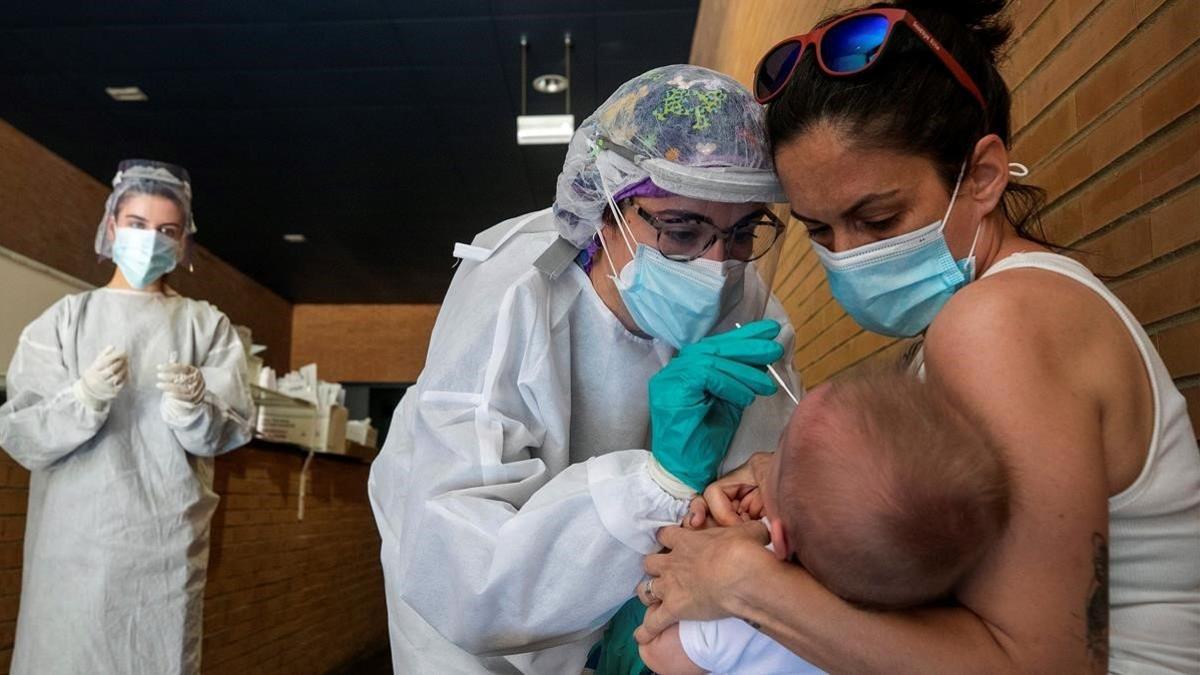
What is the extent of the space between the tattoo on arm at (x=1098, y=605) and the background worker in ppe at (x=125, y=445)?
2.74 meters

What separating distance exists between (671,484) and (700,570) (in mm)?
185

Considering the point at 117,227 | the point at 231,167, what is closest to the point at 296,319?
the point at 231,167

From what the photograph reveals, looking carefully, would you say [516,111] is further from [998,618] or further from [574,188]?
[998,618]

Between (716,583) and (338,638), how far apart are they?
545 centimetres

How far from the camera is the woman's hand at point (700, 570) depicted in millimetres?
1065

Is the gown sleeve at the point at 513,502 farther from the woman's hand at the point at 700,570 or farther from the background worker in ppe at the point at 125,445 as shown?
the background worker in ppe at the point at 125,445

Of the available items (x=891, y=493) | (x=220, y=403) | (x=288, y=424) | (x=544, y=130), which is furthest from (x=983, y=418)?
(x=544, y=130)

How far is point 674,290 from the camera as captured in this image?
1540mm

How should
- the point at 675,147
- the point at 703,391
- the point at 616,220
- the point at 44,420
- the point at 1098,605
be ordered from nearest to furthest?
1. the point at 1098,605
2. the point at 703,391
3. the point at 675,147
4. the point at 616,220
5. the point at 44,420

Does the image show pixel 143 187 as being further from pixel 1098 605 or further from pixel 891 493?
pixel 1098 605

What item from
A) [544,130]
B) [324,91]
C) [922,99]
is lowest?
[922,99]

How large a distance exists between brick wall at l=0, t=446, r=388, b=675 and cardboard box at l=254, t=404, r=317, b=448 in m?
0.13

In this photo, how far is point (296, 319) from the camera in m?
13.9

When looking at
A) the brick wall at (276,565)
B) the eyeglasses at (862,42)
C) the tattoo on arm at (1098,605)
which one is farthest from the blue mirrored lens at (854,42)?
the brick wall at (276,565)
